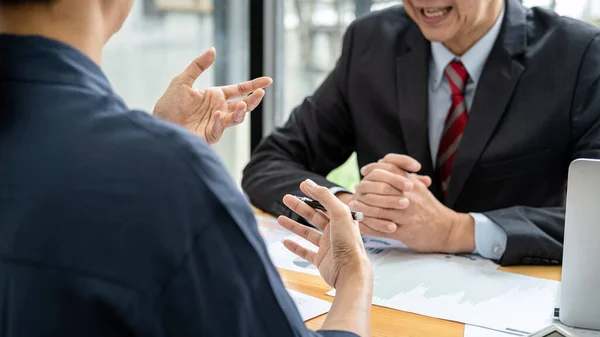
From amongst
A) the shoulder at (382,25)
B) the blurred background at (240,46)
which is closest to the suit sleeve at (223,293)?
the shoulder at (382,25)

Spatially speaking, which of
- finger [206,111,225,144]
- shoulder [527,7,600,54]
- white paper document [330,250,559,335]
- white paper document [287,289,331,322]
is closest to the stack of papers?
white paper document [330,250,559,335]

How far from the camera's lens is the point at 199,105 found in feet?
4.58

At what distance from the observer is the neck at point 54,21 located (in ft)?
2.48

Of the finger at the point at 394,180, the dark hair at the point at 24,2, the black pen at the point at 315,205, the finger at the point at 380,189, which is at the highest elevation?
the dark hair at the point at 24,2

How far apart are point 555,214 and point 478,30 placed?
0.56m

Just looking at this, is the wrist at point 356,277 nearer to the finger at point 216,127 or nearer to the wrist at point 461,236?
the finger at point 216,127

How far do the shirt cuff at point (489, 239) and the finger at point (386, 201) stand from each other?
17 centimetres

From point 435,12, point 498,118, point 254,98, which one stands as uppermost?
point 435,12

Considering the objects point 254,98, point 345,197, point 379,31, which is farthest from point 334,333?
point 379,31

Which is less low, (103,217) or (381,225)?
(103,217)

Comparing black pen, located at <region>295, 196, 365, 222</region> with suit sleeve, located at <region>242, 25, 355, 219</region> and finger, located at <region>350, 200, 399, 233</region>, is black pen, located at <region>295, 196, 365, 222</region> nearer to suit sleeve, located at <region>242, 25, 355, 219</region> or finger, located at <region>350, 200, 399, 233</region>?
finger, located at <region>350, 200, 399, 233</region>

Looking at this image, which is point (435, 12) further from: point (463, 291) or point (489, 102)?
point (463, 291)

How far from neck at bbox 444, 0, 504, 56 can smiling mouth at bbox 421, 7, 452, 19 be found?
9 centimetres

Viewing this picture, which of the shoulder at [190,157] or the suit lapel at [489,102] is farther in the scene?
the suit lapel at [489,102]
